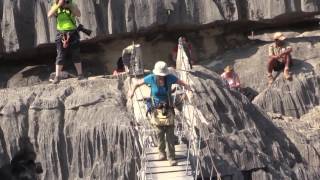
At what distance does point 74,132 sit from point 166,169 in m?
2.23

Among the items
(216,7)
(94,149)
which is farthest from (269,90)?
(94,149)

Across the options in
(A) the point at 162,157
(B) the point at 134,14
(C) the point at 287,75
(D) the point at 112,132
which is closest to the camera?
(A) the point at 162,157

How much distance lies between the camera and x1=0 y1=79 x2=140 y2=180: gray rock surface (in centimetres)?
1388

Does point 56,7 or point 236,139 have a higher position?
point 56,7

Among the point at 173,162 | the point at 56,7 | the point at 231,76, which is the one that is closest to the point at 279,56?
the point at 231,76

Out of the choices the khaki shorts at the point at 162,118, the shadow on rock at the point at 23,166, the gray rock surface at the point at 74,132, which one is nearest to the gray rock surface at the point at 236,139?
the gray rock surface at the point at 74,132

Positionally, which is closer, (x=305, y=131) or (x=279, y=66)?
(x=305, y=131)

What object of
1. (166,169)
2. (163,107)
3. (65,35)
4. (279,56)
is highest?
(65,35)

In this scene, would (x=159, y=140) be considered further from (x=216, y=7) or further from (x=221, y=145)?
(x=216, y=7)

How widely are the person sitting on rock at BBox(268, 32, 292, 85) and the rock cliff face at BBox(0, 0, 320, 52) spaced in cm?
171

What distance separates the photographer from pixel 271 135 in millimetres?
15352

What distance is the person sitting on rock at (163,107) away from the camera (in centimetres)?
1257

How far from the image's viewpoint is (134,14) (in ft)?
62.3

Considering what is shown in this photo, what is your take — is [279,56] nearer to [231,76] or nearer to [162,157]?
[231,76]
